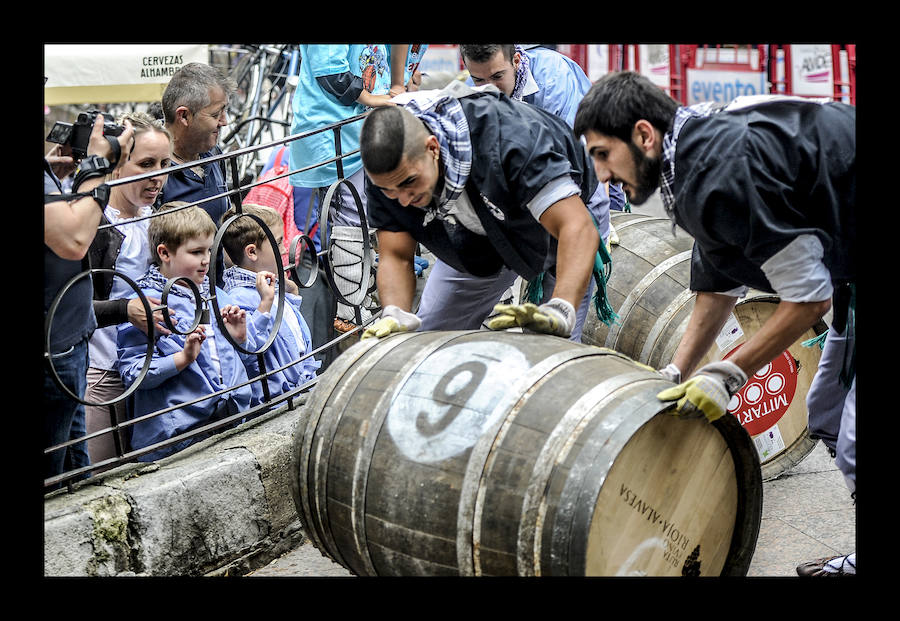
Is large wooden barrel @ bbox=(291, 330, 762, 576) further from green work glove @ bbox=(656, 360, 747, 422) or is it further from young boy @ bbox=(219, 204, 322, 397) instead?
young boy @ bbox=(219, 204, 322, 397)

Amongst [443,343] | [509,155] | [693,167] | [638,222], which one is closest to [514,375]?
[443,343]

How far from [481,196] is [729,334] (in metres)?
1.24

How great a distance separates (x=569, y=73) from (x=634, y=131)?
2201mm

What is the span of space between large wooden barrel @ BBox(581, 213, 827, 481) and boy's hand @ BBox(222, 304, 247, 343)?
5.01 feet

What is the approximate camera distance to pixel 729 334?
12.9 feet

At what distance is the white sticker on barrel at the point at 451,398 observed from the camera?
256 centimetres

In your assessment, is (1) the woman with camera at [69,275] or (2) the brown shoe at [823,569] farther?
(2) the brown shoe at [823,569]

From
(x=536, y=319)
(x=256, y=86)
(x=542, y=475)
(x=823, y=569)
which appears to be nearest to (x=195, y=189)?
(x=536, y=319)

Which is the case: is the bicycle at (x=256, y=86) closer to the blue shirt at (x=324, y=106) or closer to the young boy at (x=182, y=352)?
the blue shirt at (x=324, y=106)

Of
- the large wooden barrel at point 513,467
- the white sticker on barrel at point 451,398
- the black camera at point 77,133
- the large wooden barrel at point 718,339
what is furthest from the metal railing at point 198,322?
the large wooden barrel at point 718,339

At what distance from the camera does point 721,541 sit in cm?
287

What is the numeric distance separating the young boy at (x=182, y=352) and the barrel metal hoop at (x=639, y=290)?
1.53 m

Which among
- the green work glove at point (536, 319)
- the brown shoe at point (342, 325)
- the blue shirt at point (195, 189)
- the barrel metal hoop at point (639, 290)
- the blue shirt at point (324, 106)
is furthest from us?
the blue shirt at point (324, 106)

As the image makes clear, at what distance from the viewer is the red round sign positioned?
404 cm
